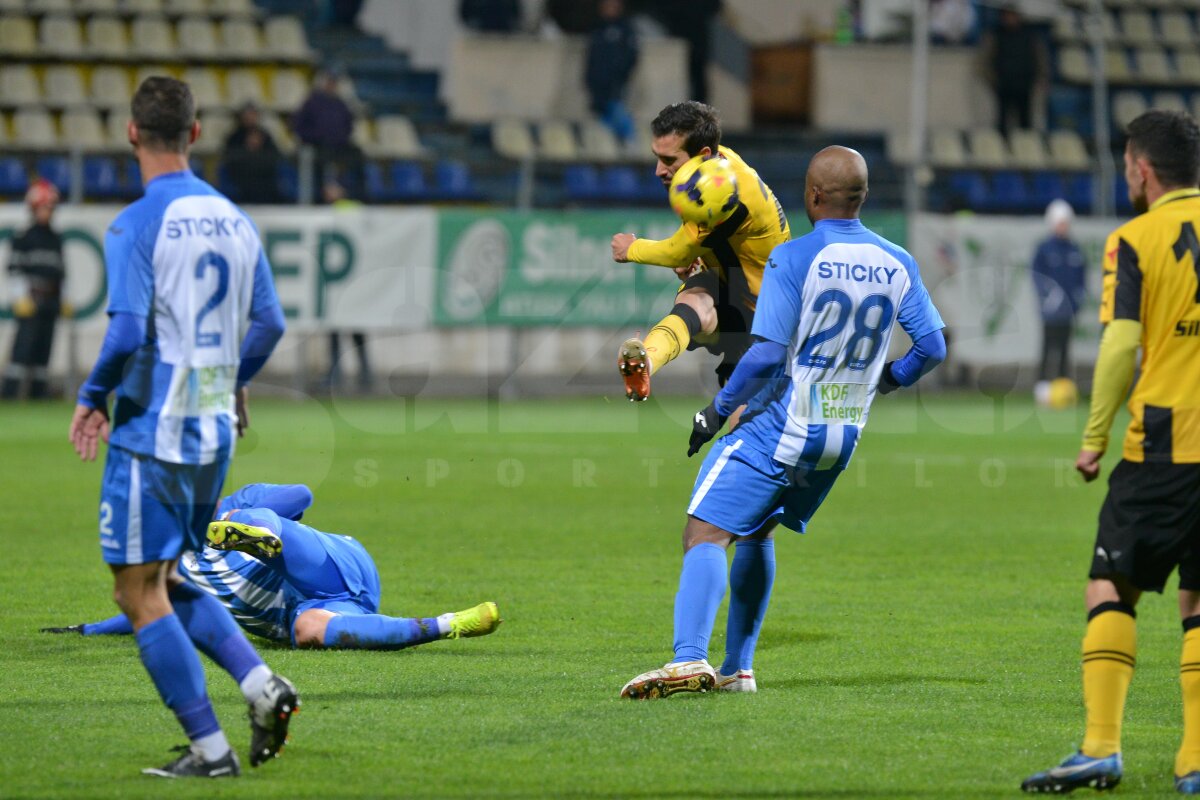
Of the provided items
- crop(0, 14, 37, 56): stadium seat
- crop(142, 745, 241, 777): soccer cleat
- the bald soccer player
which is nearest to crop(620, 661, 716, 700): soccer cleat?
the bald soccer player

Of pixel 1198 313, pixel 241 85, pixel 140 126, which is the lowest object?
pixel 1198 313

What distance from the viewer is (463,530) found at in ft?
38.1

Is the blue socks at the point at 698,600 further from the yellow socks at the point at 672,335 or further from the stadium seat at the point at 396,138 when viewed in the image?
the stadium seat at the point at 396,138

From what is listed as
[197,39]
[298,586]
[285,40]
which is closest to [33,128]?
[197,39]

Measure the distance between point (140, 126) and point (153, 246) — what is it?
40 cm

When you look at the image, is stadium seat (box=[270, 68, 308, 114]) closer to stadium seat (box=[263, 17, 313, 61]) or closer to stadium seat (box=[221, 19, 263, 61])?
stadium seat (box=[263, 17, 313, 61])

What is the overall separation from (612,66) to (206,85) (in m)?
5.91

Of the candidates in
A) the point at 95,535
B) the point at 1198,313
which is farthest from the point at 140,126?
the point at 95,535

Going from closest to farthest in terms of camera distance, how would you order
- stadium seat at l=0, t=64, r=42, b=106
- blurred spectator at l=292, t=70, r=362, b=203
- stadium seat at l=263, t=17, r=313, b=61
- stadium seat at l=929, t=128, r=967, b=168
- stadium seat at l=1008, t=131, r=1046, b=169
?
1. blurred spectator at l=292, t=70, r=362, b=203
2. stadium seat at l=0, t=64, r=42, b=106
3. stadium seat at l=263, t=17, r=313, b=61
4. stadium seat at l=929, t=128, r=967, b=168
5. stadium seat at l=1008, t=131, r=1046, b=169

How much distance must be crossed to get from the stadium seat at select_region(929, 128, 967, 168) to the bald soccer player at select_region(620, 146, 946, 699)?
21663mm

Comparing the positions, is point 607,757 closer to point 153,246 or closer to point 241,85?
point 153,246

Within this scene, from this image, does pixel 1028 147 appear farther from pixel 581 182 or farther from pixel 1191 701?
pixel 1191 701

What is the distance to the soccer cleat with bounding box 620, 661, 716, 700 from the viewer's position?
6.62 m

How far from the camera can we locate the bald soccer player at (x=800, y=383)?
257 inches
